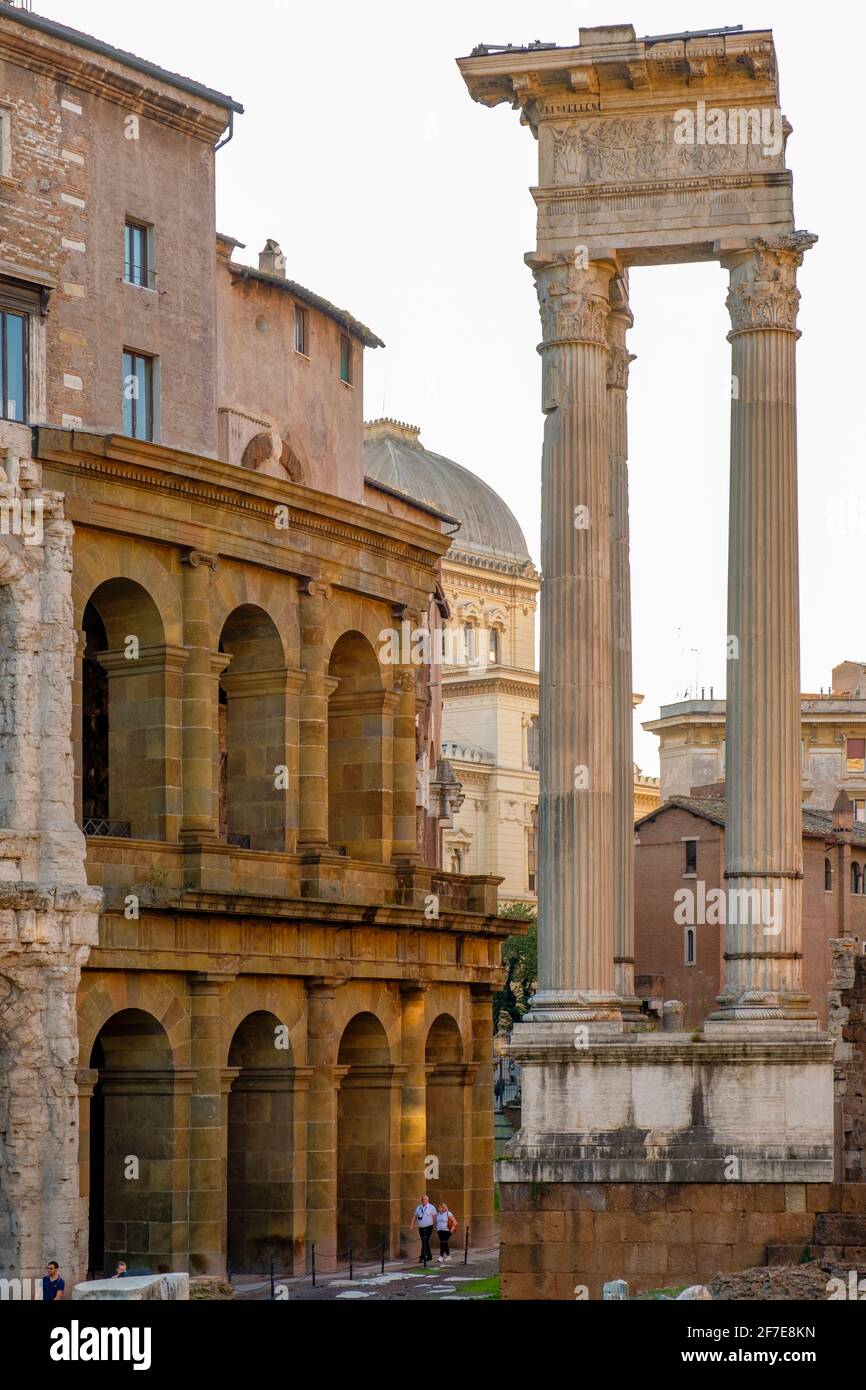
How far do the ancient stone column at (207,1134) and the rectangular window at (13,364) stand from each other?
31.9 ft

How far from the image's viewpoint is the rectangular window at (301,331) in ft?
175

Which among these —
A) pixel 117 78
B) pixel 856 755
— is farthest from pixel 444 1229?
pixel 856 755

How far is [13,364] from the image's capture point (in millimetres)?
43312

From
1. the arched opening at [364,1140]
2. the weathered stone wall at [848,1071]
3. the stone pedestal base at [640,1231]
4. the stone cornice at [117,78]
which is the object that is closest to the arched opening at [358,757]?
the arched opening at [364,1140]

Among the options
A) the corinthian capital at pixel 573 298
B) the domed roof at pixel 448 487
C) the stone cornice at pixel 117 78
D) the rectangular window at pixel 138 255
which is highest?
the domed roof at pixel 448 487

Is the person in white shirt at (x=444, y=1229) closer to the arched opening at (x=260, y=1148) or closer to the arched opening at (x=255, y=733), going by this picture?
the arched opening at (x=260, y=1148)

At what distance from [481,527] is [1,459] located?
82.6m

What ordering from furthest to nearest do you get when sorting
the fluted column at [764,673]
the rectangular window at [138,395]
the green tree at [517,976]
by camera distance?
1. the green tree at [517,976]
2. the rectangular window at [138,395]
3. the fluted column at [764,673]

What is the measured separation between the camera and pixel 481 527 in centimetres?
12388

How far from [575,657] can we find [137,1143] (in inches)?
606

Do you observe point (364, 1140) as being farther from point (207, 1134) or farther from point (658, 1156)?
point (658, 1156)
